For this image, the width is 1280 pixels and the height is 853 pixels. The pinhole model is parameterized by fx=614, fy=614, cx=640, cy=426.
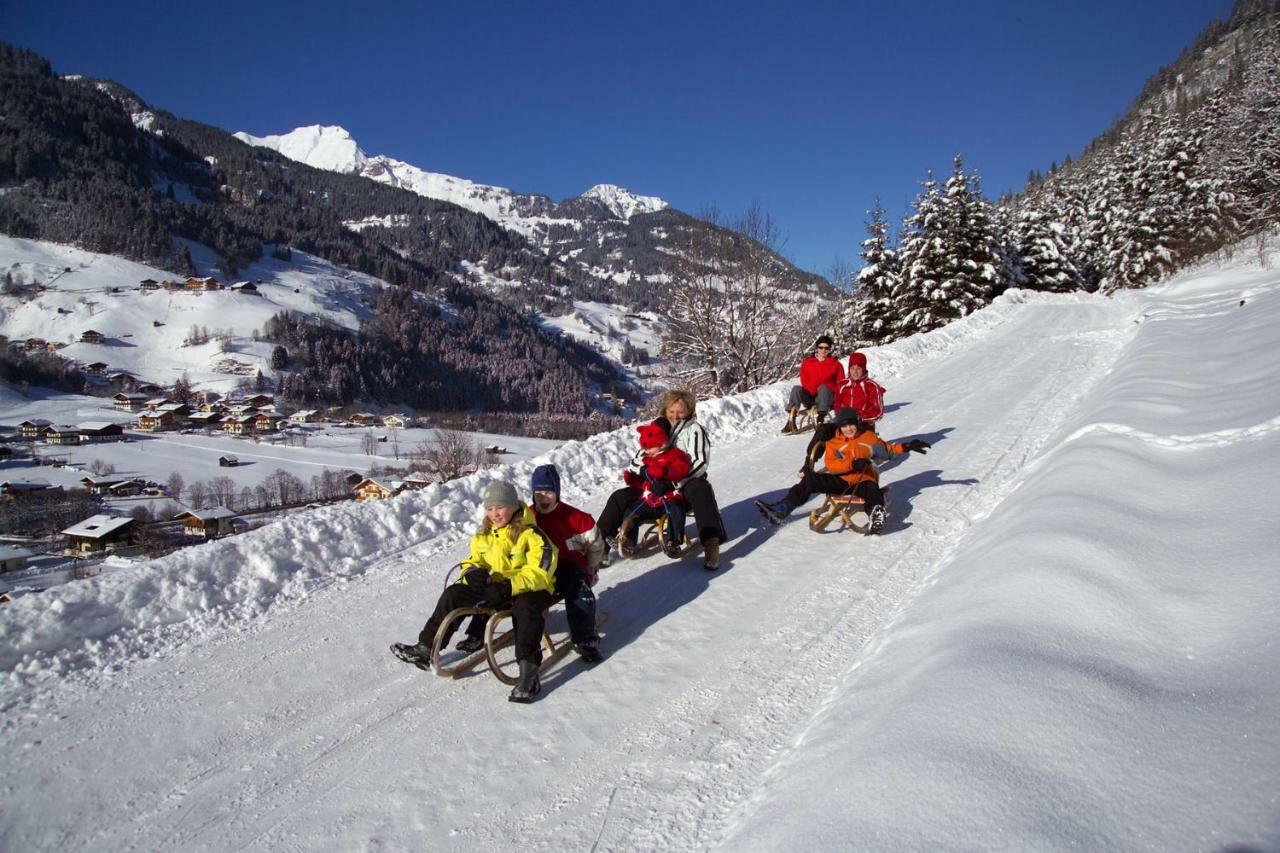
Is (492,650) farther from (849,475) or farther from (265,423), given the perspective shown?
(265,423)

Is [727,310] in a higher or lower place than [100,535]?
higher

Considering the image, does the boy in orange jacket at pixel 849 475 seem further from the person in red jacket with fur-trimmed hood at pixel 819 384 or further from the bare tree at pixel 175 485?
the bare tree at pixel 175 485

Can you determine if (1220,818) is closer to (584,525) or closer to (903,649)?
(903,649)

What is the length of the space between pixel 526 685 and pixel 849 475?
4042 millimetres

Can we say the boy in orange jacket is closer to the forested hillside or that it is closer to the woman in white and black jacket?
the woman in white and black jacket

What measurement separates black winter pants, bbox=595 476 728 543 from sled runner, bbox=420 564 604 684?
5.36 ft

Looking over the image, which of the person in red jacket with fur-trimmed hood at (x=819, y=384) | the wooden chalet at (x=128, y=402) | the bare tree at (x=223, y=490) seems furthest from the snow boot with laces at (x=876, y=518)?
the wooden chalet at (x=128, y=402)

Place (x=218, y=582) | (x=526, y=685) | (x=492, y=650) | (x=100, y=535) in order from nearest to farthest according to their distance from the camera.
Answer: (x=526, y=685)
(x=492, y=650)
(x=218, y=582)
(x=100, y=535)

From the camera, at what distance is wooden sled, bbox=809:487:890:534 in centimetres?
633

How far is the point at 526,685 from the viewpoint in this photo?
160 inches

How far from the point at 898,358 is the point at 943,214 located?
17.1m

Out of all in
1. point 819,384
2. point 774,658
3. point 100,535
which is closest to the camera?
point 774,658

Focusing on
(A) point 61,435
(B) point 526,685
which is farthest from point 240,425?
(B) point 526,685

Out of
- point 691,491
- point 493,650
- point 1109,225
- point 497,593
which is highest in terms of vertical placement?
point 1109,225
